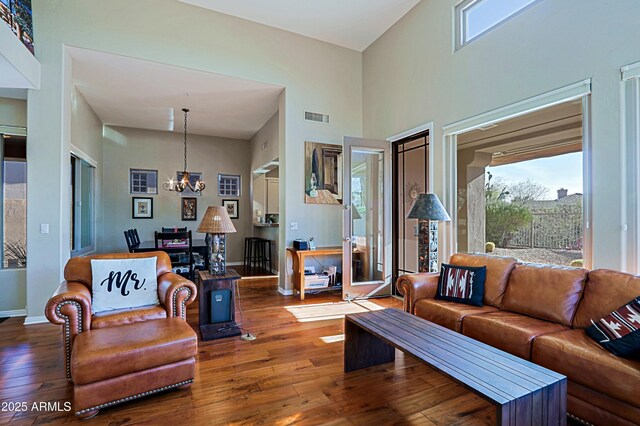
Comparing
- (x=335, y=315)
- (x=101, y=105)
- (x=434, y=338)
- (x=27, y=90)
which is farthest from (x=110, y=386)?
(x=101, y=105)

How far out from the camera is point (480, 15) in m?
3.70

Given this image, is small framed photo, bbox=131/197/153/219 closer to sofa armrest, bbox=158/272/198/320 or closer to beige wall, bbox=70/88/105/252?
beige wall, bbox=70/88/105/252

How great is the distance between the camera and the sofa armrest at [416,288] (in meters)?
3.24

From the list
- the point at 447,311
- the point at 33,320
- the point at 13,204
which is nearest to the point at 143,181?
the point at 13,204

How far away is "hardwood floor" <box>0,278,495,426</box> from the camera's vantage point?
1.98 metres

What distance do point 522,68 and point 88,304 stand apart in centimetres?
444

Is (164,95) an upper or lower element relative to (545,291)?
upper

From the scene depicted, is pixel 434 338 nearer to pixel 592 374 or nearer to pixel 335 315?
pixel 592 374

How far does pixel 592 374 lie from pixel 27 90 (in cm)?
596

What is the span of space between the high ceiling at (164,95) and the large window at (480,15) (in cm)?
281

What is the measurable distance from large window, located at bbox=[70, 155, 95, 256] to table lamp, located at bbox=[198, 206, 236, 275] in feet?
11.0

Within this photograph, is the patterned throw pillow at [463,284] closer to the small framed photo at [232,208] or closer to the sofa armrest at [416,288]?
the sofa armrest at [416,288]

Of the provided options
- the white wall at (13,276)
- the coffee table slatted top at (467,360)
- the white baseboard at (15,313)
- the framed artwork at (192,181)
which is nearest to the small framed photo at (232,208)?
the framed artwork at (192,181)

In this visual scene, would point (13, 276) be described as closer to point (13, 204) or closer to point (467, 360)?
point (13, 204)
